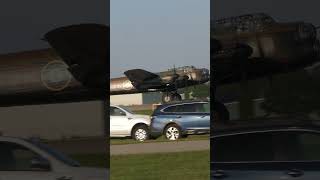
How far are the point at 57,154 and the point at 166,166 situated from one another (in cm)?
67

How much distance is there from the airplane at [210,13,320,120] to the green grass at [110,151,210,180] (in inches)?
11.7

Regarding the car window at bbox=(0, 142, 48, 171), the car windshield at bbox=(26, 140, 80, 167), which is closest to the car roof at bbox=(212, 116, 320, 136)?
the car windshield at bbox=(26, 140, 80, 167)

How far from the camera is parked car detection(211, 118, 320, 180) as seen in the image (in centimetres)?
381

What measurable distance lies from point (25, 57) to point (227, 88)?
3.88 feet

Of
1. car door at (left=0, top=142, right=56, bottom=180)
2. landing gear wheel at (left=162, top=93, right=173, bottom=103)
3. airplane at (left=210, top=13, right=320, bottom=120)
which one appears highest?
airplane at (left=210, top=13, right=320, bottom=120)

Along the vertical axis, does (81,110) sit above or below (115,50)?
below

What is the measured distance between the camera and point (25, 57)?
392 centimetres

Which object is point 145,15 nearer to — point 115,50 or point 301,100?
point 115,50

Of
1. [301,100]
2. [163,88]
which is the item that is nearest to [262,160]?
[301,100]

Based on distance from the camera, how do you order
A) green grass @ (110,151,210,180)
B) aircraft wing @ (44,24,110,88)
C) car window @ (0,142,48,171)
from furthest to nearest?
1. car window @ (0,142,48,171)
2. aircraft wing @ (44,24,110,88)
3. green grass @ (110,151,210,180)

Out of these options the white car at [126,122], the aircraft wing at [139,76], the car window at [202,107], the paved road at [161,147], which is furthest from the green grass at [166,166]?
the aircraft wing at [139,76]

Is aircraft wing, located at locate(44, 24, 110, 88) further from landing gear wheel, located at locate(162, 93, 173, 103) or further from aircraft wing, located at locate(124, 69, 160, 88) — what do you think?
landing gear wheel, located at locate(162, 93, 173, 103)

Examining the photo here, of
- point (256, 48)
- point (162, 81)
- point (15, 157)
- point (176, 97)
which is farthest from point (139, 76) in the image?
point (15, 157)

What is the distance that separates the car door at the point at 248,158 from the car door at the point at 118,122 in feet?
1.66
